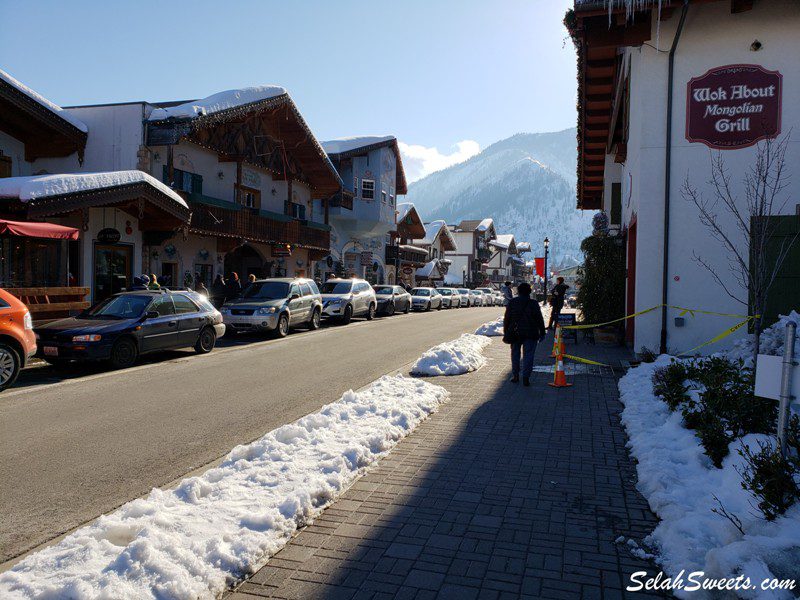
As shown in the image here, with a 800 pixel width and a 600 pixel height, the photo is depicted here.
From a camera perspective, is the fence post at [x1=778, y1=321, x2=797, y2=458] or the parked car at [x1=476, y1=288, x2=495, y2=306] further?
the parked car at [x1=476, y1=288, x2=495, y2=306]

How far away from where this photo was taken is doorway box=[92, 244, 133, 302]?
19.2 meters

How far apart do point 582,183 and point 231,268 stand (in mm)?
16500

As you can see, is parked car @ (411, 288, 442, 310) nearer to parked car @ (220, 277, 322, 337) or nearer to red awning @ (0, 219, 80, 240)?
parked car @ (220, 277, 322, 337)

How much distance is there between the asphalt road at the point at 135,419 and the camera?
501cm

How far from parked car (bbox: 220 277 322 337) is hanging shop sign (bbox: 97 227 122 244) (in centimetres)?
417

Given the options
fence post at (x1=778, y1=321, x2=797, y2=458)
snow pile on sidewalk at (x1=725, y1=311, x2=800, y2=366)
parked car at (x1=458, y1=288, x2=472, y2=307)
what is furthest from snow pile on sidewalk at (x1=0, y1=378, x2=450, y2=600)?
parked car at (x1=458, y1=288, x2=472, y2=307)

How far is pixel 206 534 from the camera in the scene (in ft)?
12.7

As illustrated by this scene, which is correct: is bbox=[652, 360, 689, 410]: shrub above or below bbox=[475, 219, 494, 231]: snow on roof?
below

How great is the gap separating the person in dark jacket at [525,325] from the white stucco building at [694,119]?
3030 millimetres

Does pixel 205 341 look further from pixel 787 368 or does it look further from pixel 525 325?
pixel 787 368

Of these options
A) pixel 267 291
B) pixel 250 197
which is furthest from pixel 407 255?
pixel 267 291

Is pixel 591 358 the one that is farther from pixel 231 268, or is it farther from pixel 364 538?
pixel 231 268

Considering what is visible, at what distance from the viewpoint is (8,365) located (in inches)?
374

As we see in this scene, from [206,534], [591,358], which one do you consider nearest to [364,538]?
[206,534]
